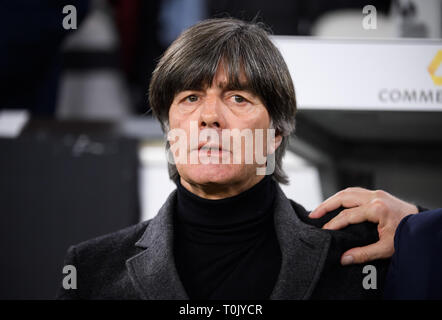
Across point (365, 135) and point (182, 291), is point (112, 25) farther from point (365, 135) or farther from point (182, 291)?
point (182, 291)

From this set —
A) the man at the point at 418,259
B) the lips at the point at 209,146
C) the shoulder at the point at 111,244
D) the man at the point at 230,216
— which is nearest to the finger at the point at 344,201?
the man at the point at 230,216

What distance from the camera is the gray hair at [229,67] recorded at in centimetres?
86

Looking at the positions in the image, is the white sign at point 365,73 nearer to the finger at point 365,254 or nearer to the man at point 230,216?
the man at point 230,216

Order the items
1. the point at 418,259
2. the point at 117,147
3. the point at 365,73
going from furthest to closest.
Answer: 1. the point at 117,147
2. the point at 365,73
3. the point at 418,259

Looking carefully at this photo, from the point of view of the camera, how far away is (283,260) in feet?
2.75

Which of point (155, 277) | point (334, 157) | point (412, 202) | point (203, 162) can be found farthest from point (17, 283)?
point (412, 202)

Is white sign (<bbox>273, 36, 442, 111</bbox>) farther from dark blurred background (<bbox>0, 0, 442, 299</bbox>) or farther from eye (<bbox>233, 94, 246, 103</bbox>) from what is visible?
eye (<bbox>233, 94, 246, 103</bbox>)

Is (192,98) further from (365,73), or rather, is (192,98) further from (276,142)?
(365,73)

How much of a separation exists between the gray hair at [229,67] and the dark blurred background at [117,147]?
115 millimetres

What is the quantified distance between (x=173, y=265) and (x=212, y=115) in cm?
26

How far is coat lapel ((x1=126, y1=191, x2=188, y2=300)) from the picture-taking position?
83 centimetres

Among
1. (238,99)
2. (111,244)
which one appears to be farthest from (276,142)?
(111,244)
